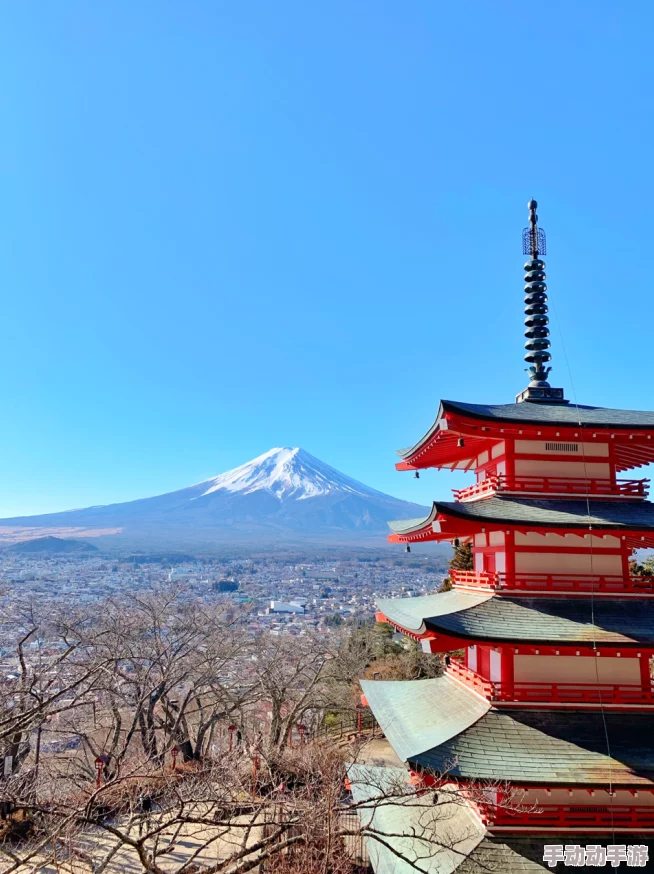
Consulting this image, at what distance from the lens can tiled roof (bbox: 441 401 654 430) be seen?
8.68 metres

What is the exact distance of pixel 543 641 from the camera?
7.79 meters

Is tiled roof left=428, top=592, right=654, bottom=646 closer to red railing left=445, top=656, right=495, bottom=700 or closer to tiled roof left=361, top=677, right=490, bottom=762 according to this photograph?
red railing left=445, top=656, right=495, bottom=700

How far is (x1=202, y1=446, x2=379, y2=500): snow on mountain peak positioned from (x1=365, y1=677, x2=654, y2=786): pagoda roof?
440ft

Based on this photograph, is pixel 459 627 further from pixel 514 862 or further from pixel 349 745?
pixel 349 745

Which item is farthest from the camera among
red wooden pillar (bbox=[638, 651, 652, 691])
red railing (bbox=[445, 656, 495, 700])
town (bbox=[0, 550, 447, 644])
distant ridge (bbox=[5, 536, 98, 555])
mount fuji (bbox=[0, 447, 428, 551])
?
mount fuji (bbox=[0, 447, 428, 551])

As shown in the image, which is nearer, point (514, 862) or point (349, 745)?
point (514, 862)

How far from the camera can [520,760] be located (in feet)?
24.4

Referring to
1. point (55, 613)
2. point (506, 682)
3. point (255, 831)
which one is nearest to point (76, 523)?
point (55, 613)

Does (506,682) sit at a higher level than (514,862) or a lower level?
higher

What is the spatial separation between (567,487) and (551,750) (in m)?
3.86

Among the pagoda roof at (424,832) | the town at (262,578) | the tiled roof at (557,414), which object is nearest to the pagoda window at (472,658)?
the pagoda roof at (424,832)

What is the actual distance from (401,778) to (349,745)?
11602 millimetres

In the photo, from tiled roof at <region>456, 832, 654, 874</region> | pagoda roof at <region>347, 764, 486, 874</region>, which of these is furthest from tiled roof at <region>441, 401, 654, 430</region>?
tiled roof at <region>456, 832, 654, 874</region>

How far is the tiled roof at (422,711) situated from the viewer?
815 cm
